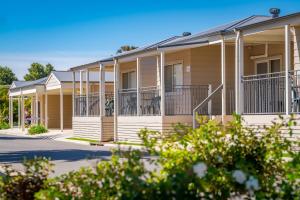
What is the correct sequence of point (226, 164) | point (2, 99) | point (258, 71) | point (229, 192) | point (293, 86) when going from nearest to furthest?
point (229, 192) < point (226, 164) < point (293, 86) < point (258, 71) < point (2, 99)

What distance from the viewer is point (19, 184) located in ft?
19.1

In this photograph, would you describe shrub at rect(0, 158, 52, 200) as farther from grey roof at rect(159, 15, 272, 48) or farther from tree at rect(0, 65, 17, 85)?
tree at rect(0, 65, 17, 85)

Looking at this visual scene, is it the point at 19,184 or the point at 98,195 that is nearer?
the point at 98,195

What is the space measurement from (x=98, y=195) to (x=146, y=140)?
2.32ft

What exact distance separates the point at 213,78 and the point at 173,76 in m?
2.22

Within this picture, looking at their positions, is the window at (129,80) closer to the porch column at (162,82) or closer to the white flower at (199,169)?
the porch column at (162,82)

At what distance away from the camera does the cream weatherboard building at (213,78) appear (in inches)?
701

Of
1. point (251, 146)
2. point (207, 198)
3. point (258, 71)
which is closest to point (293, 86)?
point (258, 71)

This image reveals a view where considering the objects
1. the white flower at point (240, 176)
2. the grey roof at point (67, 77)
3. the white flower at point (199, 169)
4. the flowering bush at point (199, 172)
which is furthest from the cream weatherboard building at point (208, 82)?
the white flower at point (199, 169)

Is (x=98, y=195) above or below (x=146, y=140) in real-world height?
below

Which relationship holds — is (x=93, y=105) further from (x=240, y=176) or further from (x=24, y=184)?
(x=240, y=176)

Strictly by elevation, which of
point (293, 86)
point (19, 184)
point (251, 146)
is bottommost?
point (19, 184)

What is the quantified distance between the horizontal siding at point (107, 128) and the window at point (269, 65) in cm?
812

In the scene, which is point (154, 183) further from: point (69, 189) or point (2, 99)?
point (2, 99)
